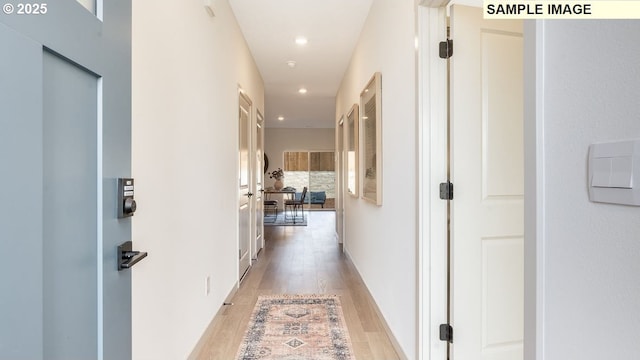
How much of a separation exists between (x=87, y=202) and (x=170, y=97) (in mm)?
1024

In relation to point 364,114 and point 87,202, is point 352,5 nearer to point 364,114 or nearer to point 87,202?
point 364,114

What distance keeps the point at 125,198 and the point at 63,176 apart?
0.24 meters

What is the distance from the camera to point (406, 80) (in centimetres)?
197

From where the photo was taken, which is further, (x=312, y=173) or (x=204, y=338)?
(x=312, y=173)

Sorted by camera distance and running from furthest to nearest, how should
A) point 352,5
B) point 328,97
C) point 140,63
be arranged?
point 328,97 → point 352,5 → point 140,63

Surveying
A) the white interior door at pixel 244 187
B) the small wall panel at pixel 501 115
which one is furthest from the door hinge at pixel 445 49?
the white interior door at pixel 244 187

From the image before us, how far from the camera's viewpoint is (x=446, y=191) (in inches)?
66.1

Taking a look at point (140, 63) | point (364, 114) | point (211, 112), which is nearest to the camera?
point (140, 63)

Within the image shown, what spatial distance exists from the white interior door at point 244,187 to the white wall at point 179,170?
20.5 inches

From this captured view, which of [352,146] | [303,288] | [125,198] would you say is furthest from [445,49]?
[303,288]

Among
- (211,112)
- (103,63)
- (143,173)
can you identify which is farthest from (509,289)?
(211,112)

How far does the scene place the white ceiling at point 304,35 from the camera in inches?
120

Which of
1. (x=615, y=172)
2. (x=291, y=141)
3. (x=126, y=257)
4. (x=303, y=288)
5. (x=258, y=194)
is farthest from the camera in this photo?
(x=291, y=141)

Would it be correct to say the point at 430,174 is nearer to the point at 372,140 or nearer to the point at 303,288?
the point at 372,140
